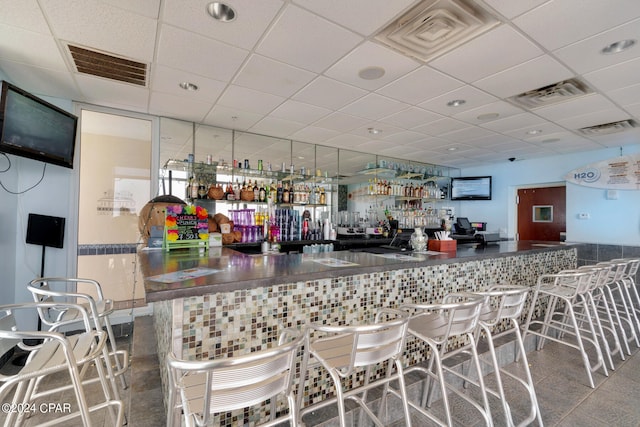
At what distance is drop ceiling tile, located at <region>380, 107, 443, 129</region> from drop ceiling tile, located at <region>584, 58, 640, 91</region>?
1428 millimetres

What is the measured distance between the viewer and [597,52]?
2.24m

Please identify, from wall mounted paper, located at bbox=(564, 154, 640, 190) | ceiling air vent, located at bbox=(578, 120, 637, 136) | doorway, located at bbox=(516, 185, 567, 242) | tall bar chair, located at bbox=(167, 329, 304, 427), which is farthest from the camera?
doorway, located at bbox=(516, 185, 567, 242)

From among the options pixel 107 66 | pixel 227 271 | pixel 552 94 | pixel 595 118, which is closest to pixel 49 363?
pixel 227 271

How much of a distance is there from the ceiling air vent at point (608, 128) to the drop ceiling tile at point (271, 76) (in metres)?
4.12

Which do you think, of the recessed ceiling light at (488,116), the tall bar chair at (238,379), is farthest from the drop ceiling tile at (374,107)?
the tall bar chair at (238,379)

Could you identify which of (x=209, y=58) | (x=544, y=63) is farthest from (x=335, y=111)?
(x=544, y=63)

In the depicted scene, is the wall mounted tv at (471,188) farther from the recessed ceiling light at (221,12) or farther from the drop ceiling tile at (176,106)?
the recessed ceiling light at (221,12)

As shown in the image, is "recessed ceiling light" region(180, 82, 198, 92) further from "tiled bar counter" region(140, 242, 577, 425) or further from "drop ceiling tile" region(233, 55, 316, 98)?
"tiled bar counter" region(140, 242, 577, 425)

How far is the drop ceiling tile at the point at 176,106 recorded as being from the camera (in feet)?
10.5

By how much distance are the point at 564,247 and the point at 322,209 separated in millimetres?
3467

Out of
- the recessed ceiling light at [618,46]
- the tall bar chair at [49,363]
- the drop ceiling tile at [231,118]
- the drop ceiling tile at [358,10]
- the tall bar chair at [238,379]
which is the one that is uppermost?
the drop ceiling tile at [358,10]

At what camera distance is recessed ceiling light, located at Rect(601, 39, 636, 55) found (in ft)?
6.95

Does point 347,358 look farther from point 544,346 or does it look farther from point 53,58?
point 53,58

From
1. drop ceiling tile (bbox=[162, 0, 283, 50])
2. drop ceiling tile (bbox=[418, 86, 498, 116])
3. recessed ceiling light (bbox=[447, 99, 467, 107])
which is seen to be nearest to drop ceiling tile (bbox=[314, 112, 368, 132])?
drop ceiling tile (bbox=[418, 86, 498, 116])
